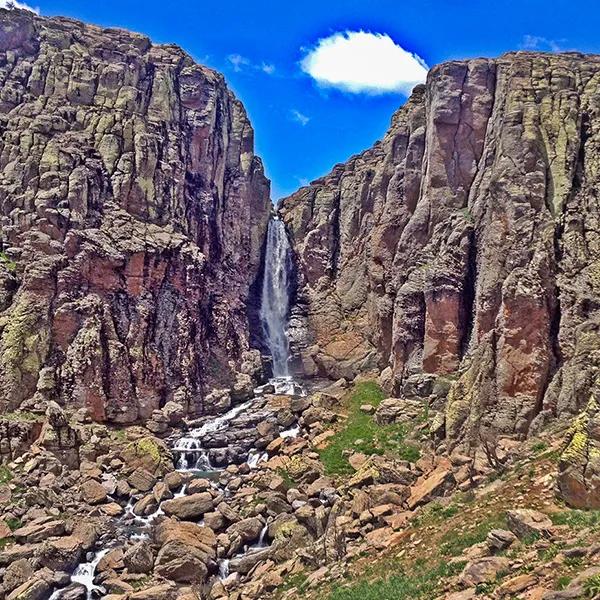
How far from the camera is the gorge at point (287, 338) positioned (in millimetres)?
30922

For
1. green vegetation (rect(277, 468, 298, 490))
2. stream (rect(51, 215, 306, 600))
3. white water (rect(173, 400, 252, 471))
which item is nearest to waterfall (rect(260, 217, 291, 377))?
stream (rect(51, 215, 306, 600))

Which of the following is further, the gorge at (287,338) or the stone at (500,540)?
the gorge at (287,338)

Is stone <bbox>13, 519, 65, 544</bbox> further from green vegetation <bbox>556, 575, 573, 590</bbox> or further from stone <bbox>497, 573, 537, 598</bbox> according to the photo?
green vegetation <bbox>556, 575, 573, 590</bbox>

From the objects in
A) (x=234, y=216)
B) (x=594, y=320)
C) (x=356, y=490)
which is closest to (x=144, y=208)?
(x=234, y=216)

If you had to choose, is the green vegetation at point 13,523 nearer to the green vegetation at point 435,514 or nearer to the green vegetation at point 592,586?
the green vegetation at point 435,514

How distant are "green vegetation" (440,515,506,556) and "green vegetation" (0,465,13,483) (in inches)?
1324

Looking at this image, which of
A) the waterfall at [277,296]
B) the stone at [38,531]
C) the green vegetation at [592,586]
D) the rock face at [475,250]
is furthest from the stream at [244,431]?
the green vegetation at [592,586]

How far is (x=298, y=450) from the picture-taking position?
50938 mm

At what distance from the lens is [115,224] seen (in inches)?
2537

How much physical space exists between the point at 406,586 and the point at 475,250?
3791cm

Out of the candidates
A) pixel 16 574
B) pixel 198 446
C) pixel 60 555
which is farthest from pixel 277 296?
pixel 16 574

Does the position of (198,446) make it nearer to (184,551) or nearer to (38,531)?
(38,531)

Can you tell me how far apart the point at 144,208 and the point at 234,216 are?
53.3 ft

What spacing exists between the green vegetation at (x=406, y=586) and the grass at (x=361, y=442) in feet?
70.6
